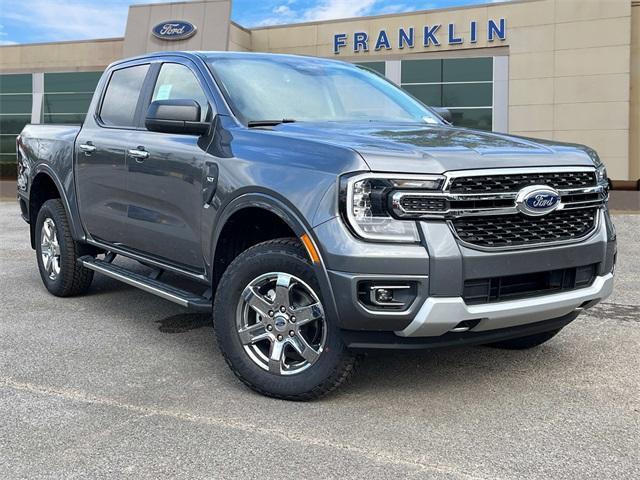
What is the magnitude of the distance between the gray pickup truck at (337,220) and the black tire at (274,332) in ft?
0.03

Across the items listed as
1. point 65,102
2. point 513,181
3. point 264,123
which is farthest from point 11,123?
point 513,181

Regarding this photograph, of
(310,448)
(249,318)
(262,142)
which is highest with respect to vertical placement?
(262,142)

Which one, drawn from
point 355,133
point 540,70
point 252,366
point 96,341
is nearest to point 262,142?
point 355,133

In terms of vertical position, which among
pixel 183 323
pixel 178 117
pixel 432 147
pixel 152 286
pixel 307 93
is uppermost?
pixel 307 93

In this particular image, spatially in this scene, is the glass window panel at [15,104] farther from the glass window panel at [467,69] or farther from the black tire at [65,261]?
the black tire at [65,261]

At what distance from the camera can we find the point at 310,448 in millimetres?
3152

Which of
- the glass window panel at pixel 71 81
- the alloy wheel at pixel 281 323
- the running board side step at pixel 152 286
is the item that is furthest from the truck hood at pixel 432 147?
the glass window panel at pixel 71 81

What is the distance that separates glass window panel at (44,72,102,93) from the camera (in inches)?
1549

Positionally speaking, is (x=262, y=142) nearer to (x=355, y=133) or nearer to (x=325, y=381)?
(x=355, y=133)

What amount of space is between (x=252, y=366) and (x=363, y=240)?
102 cm

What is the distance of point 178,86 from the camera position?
16.1 feet

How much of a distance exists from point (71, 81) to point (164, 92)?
123 feet

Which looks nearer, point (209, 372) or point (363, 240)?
point (363, 240)

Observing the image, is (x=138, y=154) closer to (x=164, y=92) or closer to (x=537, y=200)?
(x=164, y=92)
